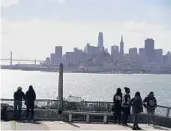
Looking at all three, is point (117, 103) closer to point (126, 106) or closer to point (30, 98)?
point (126, 106)

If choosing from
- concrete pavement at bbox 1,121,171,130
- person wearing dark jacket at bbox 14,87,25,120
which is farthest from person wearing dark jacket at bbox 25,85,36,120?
concrete pavement at bbox 1,121,171,130

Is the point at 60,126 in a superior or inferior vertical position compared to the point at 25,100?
inferior

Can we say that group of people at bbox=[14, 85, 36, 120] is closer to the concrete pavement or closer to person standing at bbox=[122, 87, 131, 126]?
the concrete pavement

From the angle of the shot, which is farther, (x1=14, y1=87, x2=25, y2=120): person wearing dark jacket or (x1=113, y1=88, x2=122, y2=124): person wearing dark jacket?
(x1=14, y1=87, x2=25, y2=120): person wearing dark jacket

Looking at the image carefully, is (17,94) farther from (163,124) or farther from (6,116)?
(163,124)

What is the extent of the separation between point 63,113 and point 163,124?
4.34 metres

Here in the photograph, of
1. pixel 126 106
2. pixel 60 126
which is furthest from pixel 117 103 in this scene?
pixel 60 126

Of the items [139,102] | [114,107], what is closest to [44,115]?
[114,107]

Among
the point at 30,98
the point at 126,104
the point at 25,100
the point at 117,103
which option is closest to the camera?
the point at 126,104

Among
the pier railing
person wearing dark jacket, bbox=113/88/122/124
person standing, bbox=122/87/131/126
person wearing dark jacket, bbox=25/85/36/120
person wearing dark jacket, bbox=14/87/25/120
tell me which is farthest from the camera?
the pier railing

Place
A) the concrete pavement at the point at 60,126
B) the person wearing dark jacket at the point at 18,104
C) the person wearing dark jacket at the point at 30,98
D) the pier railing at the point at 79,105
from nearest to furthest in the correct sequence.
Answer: the concrete pavement at the point at 60,126
the person wearing dark jacket at the point at 30,98
the person wearing dark jacket at the point at 18,104
the pier railing at the point at 79,105

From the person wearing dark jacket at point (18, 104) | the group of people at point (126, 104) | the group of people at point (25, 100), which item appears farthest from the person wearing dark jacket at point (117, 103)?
the person wearing dark jacket at point (18, 104)

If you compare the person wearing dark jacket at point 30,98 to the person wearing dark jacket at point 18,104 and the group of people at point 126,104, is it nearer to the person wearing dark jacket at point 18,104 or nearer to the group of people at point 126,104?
the person wearing dark jacket at point 18,104

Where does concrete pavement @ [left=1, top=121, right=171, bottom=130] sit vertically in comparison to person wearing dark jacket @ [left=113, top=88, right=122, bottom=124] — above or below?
below
